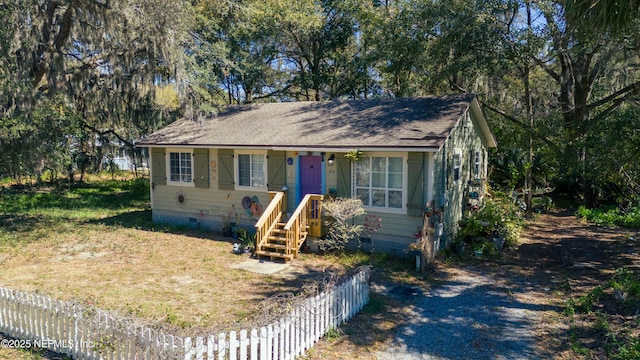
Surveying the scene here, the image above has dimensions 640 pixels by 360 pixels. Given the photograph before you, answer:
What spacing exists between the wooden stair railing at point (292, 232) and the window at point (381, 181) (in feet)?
3.80

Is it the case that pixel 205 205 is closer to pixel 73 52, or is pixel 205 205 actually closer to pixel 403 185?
pixel 403 185

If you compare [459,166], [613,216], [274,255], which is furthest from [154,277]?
[613,216]

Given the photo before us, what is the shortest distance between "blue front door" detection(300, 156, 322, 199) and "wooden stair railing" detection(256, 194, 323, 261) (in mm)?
644

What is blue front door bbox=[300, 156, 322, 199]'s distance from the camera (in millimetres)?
11609

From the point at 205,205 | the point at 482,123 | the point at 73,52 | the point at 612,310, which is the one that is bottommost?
the point at 612,310

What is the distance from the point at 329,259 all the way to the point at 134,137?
14.0 m

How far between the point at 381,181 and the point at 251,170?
4.18 metres

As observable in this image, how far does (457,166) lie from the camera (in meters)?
11.9

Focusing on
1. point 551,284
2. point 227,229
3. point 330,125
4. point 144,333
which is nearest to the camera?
point 144,333

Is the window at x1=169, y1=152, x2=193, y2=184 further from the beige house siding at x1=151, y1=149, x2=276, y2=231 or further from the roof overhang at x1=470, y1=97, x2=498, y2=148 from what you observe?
the roof overhang at x1=470, y1=97, x2=498, y2=148

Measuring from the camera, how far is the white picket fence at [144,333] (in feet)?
14.9

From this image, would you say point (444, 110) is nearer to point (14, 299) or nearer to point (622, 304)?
point (622, 304)

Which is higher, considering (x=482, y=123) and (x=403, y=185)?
(x=482, y=123)

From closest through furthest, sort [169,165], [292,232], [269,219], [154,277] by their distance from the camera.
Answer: [154,277] < [292,232] < [269,219] < [169,165]
